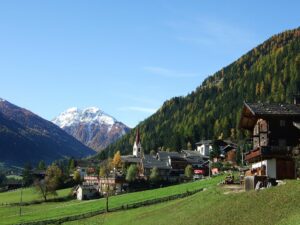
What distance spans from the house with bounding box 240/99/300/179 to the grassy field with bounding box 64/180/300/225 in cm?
642

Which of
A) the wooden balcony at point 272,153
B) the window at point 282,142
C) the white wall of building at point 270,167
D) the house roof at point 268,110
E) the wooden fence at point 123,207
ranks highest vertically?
the house roof at point 268,110

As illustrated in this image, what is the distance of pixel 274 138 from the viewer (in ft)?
210

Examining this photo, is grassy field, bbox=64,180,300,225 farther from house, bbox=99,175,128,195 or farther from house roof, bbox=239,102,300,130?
house, bbox=99,175,128,195

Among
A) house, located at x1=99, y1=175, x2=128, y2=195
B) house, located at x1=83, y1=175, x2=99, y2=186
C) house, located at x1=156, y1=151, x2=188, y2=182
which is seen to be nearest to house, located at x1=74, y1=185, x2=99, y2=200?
house, located at x1=99, y1=175, x2=128, y2=195

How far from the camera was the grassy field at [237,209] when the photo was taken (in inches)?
1629

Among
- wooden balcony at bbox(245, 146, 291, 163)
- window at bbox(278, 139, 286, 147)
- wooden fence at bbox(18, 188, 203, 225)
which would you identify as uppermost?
window at bbox(278, 139, 286, 147)

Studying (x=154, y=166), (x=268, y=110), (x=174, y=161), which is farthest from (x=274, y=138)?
(x=174, y=161)

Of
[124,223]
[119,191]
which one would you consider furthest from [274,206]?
[119,191]

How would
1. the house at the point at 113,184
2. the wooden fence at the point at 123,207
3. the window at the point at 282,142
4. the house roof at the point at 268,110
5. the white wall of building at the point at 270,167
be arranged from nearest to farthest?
the white wall of building at the point at 270,167 → the house roof at the point at 268,110 → the window at the point at 282,142 → the wooden fence at the point at 123,207 → the house at the point at 113,184

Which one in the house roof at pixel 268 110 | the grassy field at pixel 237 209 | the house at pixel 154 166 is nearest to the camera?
the grassy field at pixel 237 209

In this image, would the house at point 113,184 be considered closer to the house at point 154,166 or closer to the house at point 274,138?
the house at point 154,166

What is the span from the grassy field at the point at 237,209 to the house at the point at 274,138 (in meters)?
6.42

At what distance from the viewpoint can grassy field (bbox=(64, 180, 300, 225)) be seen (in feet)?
136

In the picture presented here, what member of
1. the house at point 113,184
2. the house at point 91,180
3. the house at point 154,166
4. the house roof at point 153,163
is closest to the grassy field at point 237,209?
the house at point 113,184
